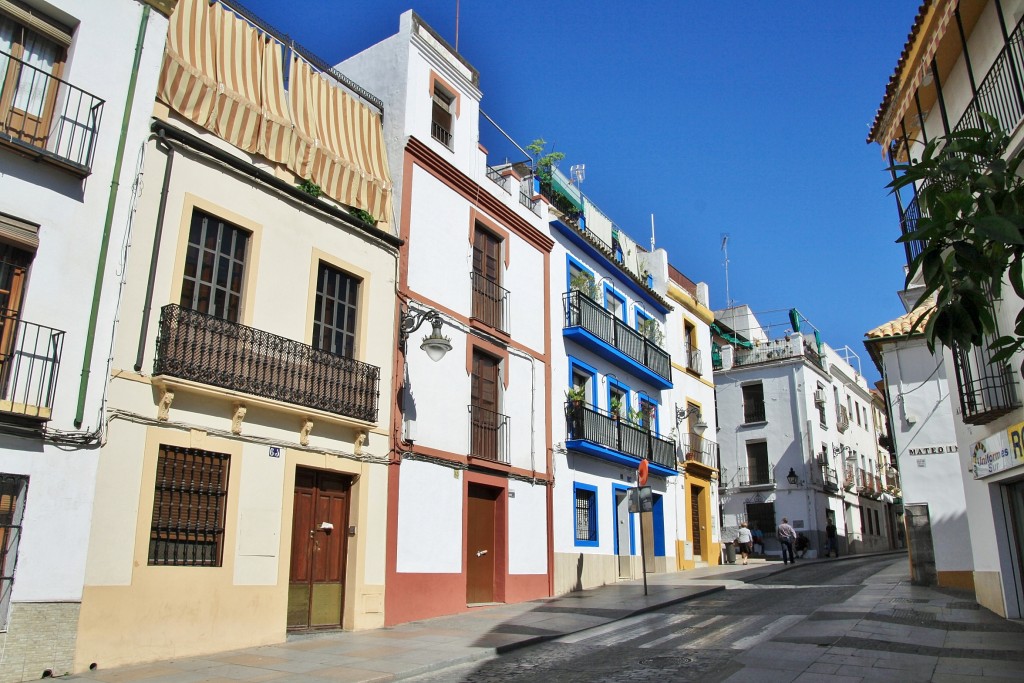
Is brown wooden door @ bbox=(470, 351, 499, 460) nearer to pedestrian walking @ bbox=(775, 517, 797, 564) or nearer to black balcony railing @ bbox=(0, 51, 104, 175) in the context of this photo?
black balcony railing @ bbox=(0, 51, 104, 175)

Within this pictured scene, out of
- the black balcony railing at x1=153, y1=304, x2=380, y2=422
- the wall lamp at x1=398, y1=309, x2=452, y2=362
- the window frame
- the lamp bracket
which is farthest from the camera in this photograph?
the window frame

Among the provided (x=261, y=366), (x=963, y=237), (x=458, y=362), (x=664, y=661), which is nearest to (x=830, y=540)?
(x=458, y=362)

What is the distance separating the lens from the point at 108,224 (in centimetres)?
974

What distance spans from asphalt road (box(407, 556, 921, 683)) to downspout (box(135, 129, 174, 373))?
5.32 meters

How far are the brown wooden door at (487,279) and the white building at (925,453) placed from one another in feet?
30.4

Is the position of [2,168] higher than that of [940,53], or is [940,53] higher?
[940,53]

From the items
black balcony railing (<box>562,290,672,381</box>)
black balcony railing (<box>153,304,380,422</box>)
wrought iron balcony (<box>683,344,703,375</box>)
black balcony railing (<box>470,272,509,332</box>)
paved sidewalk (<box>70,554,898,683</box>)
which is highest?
wrought iron balcony (<box>683,344,703,375</box>)

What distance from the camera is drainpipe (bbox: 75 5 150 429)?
9180mm

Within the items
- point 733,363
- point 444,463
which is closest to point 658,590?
point 444,463

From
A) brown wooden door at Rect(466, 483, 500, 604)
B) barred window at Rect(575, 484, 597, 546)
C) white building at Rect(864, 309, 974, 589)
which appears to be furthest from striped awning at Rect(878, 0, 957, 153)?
barred window at Rect(575, 484, 597, 546)

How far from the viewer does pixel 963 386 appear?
12.7 metres

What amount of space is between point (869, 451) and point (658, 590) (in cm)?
3214

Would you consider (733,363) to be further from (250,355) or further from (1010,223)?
(1010,223)

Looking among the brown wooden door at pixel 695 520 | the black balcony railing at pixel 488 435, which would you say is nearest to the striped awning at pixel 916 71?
the black balcony railing at pixel 488 435
